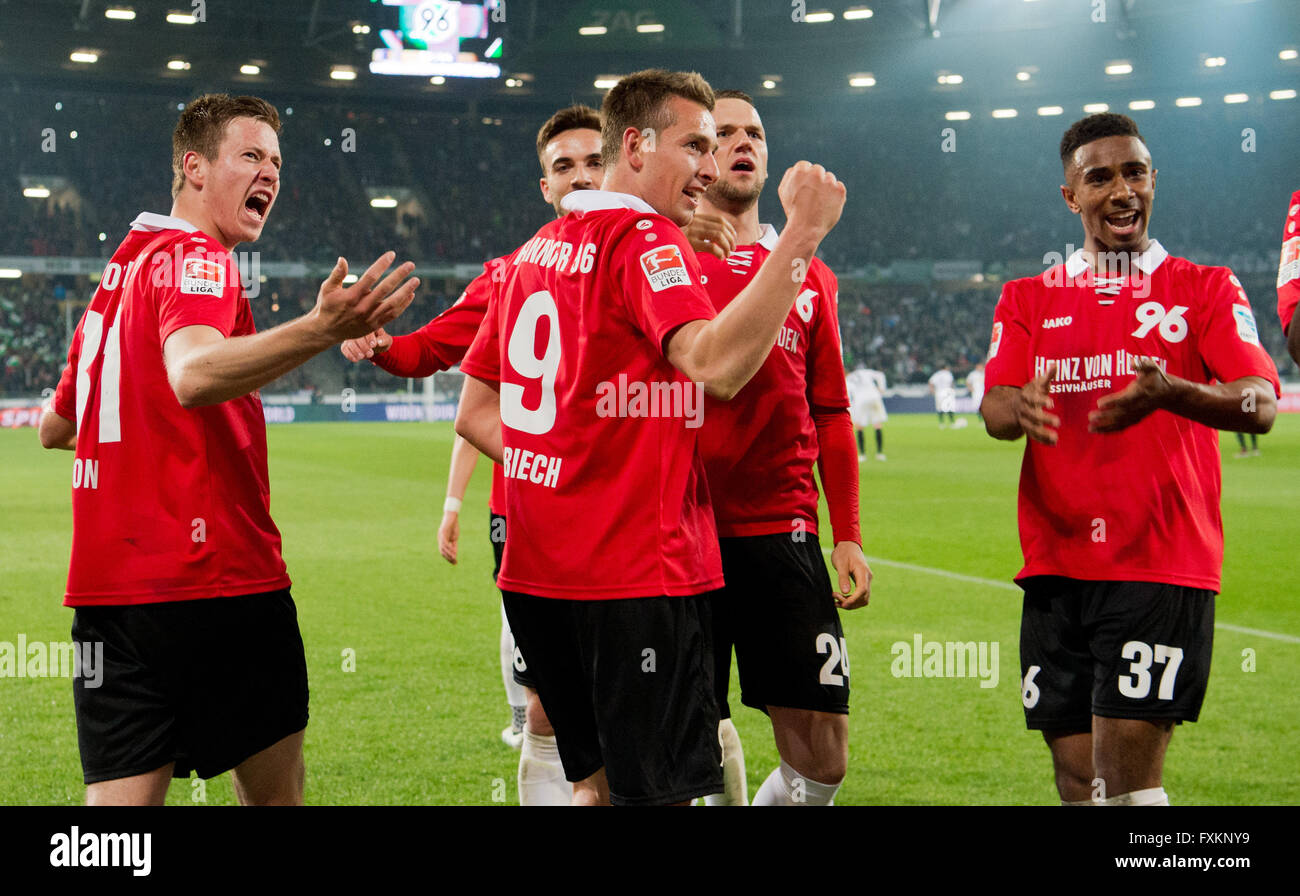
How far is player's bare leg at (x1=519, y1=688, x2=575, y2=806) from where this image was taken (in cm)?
382

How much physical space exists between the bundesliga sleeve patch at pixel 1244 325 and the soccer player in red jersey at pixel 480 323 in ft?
6.25

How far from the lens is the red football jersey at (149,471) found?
2844 mm

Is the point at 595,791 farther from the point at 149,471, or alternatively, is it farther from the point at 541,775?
the point at 149,471

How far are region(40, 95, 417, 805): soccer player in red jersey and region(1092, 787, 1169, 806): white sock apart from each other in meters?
2.09

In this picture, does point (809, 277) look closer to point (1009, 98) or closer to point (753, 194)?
point (753, 194)

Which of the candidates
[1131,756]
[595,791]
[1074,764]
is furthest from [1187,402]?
[595,791]

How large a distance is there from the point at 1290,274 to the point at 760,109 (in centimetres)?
4146

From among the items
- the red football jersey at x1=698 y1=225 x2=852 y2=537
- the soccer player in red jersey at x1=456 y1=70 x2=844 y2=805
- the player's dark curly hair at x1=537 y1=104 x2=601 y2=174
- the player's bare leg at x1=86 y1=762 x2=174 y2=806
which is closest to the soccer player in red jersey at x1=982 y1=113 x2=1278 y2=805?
the red football jersey at x1=698 y1=225 x2=852 y2=537

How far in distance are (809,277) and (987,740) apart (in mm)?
2825

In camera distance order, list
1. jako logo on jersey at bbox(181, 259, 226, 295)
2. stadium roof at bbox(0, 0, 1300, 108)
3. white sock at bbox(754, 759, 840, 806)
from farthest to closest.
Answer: stadium roof at bbox(0, 0, 1300, 108) → white sock at bbox(754, 759, 840, 806) → jako logo on jersey at bbox(181, 259, 226, 295)

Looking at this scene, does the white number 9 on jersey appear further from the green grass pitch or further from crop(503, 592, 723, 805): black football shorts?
the green grass pitch

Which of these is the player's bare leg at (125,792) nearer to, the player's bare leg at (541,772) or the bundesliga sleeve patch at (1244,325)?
the player's bare leg at (541,772)

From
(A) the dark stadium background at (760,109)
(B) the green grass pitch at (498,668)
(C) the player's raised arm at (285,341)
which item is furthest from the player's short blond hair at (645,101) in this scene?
Result: (A) the dark stadium background at (760,109)

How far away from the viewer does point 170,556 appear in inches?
112
